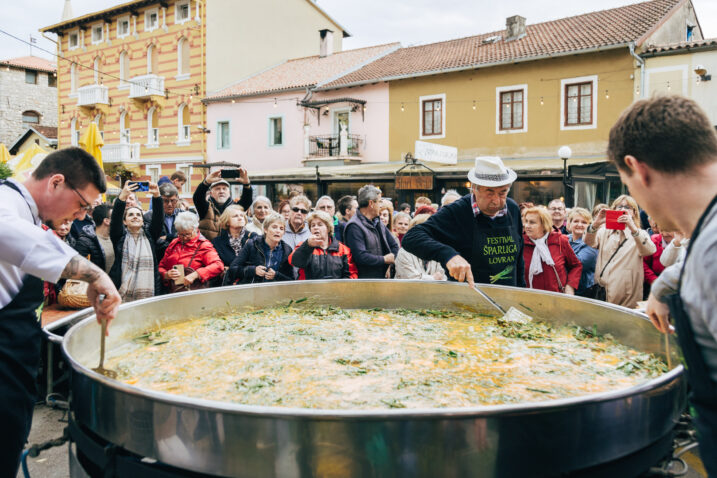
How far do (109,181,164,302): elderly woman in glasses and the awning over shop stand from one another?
13.5m

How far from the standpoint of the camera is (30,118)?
132 ft

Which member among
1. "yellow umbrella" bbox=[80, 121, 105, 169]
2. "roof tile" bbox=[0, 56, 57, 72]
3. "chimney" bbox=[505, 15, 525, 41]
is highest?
"roof tile" bbox=[0, 56, 57, 72]

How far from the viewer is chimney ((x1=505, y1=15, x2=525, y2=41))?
842 inches

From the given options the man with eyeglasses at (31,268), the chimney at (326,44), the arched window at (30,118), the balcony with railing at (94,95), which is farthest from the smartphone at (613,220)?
the arched window at (30,118)

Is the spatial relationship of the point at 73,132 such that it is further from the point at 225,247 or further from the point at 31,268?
the point at 31,268

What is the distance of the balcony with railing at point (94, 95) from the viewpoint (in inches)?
1152

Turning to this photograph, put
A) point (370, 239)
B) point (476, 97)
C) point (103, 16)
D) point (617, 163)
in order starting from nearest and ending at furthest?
point (617, 163) < point (370, 239) < point (476, 97) < point (103, 16)

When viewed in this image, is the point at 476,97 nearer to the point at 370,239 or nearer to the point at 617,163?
the point at 370,239

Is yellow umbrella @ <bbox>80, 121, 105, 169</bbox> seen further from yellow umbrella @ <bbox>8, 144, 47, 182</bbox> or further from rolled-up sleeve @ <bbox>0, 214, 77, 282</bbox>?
rolled-up sleeve @ <bbox>0, 214, 77, 282</bbox>

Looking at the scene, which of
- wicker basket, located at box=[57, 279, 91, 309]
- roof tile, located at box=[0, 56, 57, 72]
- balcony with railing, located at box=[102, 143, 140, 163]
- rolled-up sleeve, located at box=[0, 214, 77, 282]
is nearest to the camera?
rolled-up sleeve, located at box=[0, 214, 77, 282]

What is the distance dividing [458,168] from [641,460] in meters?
17.7

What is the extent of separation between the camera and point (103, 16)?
2889cm

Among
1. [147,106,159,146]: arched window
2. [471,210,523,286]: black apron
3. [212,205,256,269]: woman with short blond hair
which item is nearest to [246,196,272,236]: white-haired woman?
[212,205,256,269]: woman with short blond hair

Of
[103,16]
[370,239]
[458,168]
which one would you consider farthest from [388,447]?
[103,16]
